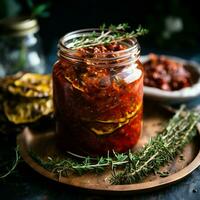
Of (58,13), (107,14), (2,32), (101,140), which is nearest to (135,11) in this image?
(107,14)

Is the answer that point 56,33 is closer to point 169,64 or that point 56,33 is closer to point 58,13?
point 58,13

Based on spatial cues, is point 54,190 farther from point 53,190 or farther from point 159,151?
point 159,151

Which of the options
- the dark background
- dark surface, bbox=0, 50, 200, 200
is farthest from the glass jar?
the dark background

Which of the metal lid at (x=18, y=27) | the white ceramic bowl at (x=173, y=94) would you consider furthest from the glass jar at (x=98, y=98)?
the metal lid at (x=18, y=27)

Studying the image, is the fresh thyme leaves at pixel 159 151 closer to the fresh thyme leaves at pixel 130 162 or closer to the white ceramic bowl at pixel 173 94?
the fresh thyme leaves at pixel 130 162

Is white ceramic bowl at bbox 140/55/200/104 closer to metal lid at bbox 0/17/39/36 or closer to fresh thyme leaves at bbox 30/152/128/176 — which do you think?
fresh thyme leaves at bbox 30/152/128/176

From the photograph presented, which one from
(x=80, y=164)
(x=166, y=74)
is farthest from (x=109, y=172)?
(x=166, y=74)
